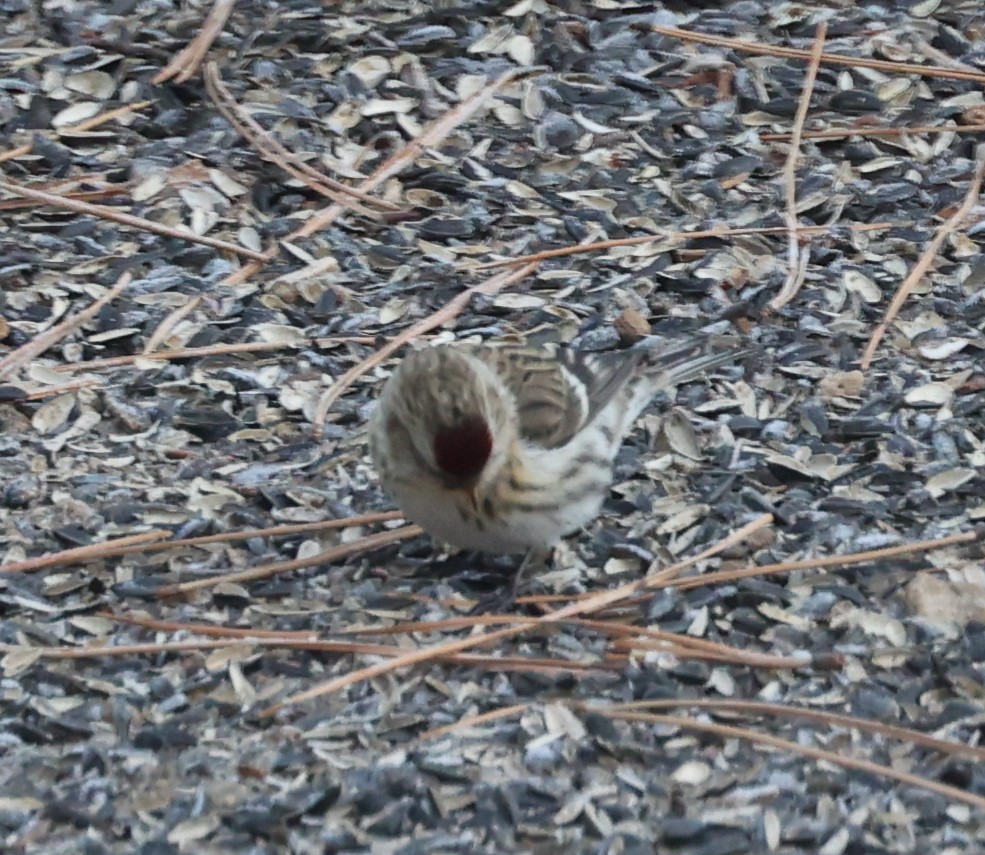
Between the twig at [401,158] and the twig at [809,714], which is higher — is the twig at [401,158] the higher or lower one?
the lower one

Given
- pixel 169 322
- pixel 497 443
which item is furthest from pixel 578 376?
pixel 169 322

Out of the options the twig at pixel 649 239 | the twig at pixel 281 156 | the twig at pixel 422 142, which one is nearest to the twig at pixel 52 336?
the twig at pixel 422 142

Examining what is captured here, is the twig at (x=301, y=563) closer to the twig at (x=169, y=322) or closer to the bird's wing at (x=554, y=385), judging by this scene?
the bird's wing at (x=554, y=385)

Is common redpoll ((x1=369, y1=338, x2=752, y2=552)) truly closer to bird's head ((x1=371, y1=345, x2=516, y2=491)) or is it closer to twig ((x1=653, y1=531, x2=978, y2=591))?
bird's head ((x1=371, y1=345, x2=516, y2=491))

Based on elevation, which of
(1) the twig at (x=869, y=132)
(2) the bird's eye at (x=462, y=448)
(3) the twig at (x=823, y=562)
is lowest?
(1) the twig at (x=869, y=132)

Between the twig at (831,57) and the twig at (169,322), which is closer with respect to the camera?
the twig at (169,322)

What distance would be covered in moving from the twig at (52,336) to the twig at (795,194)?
163 cm

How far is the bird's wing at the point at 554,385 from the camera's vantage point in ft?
12.5

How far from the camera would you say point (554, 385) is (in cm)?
391

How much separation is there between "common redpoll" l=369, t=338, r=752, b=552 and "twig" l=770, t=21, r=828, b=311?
0.82 m

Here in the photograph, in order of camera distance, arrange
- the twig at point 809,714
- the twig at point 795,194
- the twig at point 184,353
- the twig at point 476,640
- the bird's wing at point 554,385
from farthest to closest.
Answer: the twig at point 795,194, the twig at point 184,353, the bird's wing at point 554,385, the twig at point 476,640, the twig at point 809,714

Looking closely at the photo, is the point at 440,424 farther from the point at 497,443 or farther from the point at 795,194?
the point at 795,194

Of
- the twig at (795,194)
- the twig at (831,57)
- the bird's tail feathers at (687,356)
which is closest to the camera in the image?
the bird's tail feathers at (687,356)

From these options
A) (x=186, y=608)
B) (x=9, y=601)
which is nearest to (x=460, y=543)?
(x=186, y=608)
